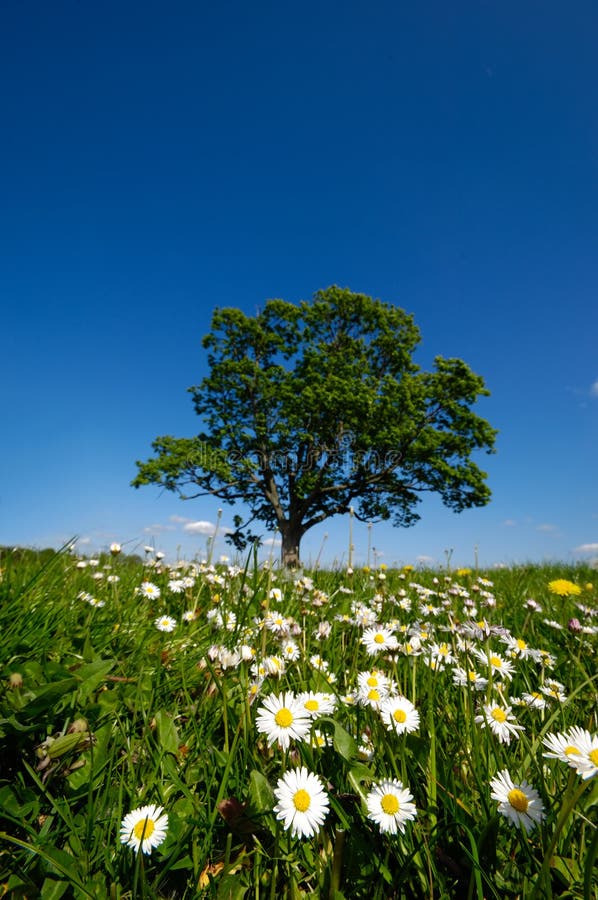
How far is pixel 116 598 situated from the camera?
111 inches

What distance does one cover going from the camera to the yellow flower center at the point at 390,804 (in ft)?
3.89

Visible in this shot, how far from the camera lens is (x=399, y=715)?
149 centimetres

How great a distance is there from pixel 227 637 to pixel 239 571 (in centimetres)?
147

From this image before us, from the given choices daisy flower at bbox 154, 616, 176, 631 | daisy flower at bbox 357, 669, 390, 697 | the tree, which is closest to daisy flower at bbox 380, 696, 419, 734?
daisy flower at bbox 357, 669, 390, 697

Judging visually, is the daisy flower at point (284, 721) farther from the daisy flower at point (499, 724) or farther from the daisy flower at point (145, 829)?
the daisy flower at point (499, 724)

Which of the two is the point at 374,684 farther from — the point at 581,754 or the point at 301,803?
the point at 581,754

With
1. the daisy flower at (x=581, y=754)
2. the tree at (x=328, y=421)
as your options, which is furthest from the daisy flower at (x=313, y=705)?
the tree at (x=328, y=421)

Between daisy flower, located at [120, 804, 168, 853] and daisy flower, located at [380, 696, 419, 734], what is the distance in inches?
27.6

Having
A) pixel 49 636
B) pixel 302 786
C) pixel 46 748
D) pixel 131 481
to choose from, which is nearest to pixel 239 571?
pixel 49 636

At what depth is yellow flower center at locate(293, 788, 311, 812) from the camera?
116cm

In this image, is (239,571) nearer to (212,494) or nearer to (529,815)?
(529,815)

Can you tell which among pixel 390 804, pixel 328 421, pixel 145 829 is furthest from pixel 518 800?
pixel 328 421

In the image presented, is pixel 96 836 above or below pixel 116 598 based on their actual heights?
below

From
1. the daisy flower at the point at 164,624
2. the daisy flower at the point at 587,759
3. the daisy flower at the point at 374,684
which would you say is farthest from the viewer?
the daisy flower at the point at 164,624
